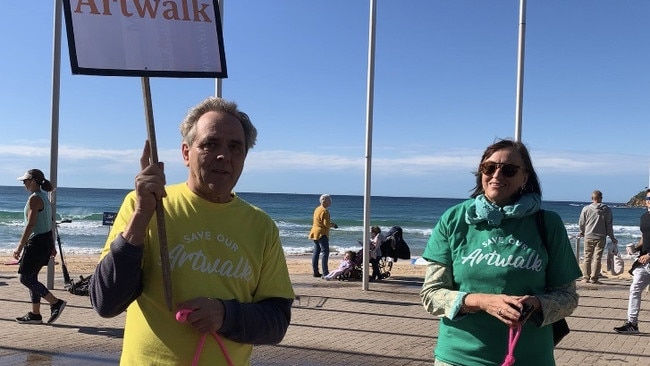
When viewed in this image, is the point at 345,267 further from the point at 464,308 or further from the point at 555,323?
the point at 464,308

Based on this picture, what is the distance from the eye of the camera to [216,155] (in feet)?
7.26

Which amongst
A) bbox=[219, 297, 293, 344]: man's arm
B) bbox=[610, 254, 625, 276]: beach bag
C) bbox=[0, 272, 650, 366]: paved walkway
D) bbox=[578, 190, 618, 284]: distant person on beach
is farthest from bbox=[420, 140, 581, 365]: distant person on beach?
bbox=[610, 254, 625, 276]: beach bag

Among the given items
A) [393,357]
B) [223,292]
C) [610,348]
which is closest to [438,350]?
[223,292]

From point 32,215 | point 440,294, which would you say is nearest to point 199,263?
point 440,294

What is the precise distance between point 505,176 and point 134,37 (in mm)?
1696

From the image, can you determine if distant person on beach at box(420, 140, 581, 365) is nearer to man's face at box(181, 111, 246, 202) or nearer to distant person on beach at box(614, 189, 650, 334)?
man's face at box(181, 111, 246, 202)

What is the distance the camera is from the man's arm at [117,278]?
6.60 ft

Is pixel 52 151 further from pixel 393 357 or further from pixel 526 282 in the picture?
pixel 526 282

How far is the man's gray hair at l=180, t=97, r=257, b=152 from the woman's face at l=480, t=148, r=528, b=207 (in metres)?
1.18

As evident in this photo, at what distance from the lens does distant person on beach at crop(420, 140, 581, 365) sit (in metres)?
2.78

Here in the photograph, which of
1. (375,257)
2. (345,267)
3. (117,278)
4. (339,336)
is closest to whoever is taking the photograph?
(117,278)

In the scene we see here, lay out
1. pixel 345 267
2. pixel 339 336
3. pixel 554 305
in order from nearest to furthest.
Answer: pixel 554 305 < pixel 339 336 < pixel 345 267

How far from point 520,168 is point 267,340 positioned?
4.67 ft

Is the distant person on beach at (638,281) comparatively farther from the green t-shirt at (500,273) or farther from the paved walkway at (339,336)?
the green t-shirt at (500,273)
